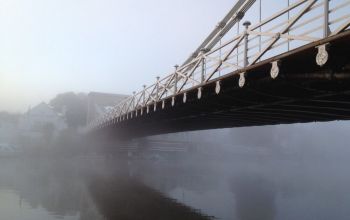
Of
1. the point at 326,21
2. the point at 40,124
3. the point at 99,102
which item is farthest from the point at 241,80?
the point at 99,102

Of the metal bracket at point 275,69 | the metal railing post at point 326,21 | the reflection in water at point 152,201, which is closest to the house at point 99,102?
the reflection in water at point 152,201

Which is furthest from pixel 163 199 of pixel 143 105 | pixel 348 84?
pixel 348 84

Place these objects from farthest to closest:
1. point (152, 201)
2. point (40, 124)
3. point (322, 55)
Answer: point (40, 124), point (152, 201), point (322, 55)

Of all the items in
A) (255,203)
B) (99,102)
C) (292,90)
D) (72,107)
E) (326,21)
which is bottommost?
(255,203)

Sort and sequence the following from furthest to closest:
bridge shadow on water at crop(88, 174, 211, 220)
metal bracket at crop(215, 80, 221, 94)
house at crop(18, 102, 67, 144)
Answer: house at crop(18, 102, 67, 144), bridge shadow on water at crop(88, 174, 211, 220), metal bracket at crop(215, 80, 221, 94)

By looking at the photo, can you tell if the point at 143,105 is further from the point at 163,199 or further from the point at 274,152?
the point at 274,152

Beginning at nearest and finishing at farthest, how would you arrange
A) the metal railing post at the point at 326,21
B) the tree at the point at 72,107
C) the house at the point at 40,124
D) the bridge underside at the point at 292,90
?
the metal railing post at the point at 326,21 < the bridge underside at the point at 292,90 < the house at the point at 40,124 < the tree at the point at 72,107

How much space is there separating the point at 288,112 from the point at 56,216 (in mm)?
14046

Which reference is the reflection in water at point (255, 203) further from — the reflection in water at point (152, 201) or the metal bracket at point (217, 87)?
the metal bracket at point (217, 87)

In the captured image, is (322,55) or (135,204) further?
(135,204)

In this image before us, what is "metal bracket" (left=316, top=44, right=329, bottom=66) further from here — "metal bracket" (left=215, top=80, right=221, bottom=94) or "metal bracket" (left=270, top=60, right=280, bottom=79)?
"metal bracket" (left=215, top=80, right=221, bottom=94)

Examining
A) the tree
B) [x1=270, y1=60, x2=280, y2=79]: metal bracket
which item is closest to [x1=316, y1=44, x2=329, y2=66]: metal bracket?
[x1=270, y1=60, x2=280, y2=79]: metal bracket

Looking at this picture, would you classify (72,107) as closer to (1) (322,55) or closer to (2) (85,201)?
(2) (85,201)

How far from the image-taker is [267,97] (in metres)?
15.6
